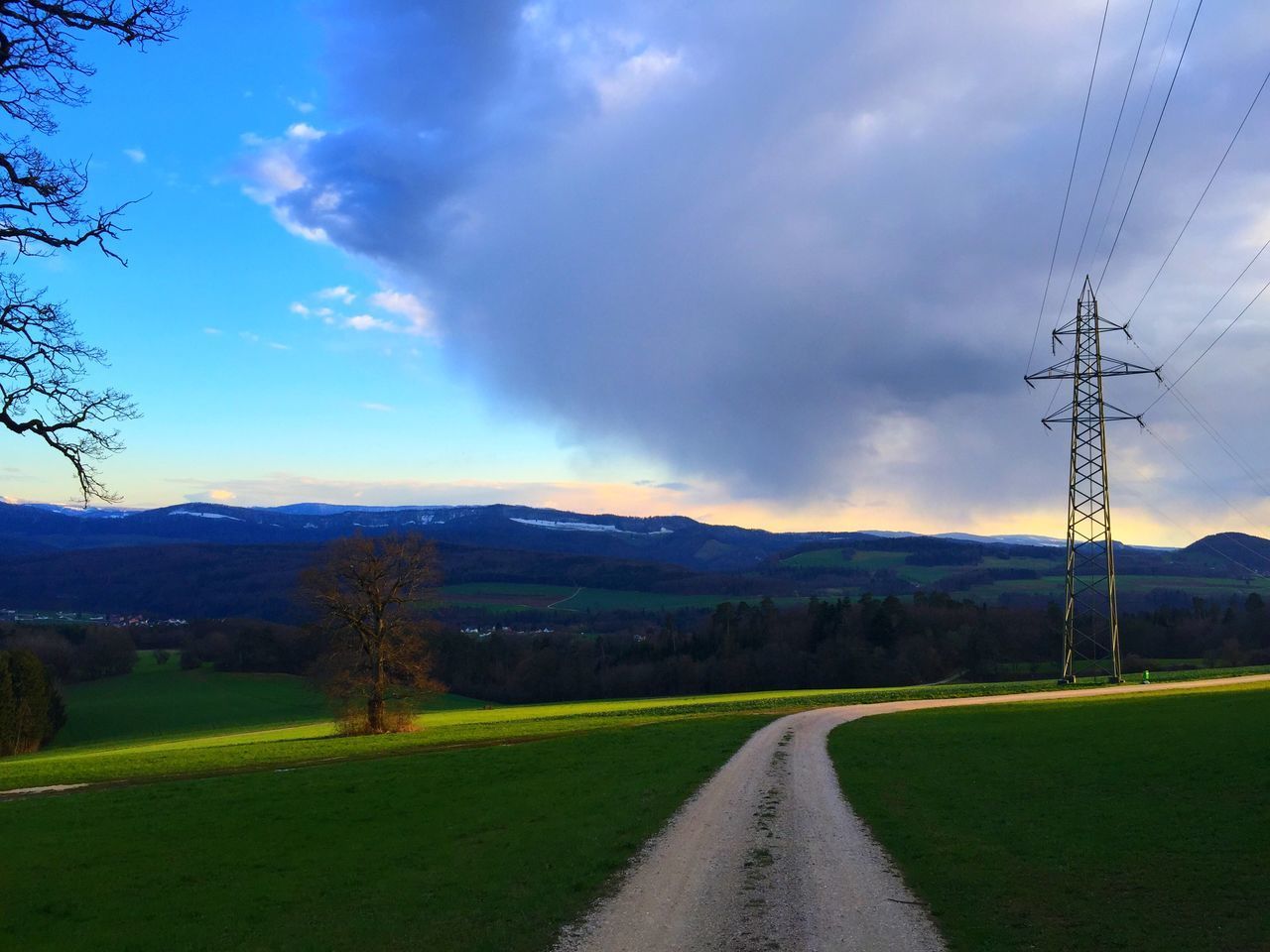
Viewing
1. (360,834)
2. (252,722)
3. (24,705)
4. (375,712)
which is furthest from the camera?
(252,722)

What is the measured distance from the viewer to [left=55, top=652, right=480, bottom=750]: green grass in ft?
238

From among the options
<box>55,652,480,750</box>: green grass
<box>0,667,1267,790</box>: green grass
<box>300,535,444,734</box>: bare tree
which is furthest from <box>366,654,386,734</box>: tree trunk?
<box>55,652,480,750</box>: green grass

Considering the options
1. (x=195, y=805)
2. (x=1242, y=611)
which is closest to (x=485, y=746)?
(x=195, y=805)

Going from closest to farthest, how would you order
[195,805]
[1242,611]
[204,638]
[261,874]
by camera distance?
1. [261,874]
2. [195,805]
3. [1242,611]
4. [204,638]

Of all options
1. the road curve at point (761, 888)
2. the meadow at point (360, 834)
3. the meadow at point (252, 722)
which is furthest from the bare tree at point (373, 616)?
the road curve at point (761, 888)

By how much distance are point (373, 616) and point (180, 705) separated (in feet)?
168

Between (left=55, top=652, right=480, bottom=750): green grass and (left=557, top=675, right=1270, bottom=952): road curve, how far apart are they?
52591mm

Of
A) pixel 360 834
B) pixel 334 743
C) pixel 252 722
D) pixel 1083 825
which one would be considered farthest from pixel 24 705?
pixel 1083 825

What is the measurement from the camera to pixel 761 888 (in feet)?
40.8

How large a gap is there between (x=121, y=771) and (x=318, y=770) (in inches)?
407

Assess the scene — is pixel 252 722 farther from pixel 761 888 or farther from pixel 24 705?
pixel 761 888

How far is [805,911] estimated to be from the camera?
37.0 feet

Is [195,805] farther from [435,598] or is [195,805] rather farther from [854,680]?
[854,680]

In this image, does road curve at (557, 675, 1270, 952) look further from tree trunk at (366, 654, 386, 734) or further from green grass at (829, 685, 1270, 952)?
tree trunk at (366, 654, 386, 734)
